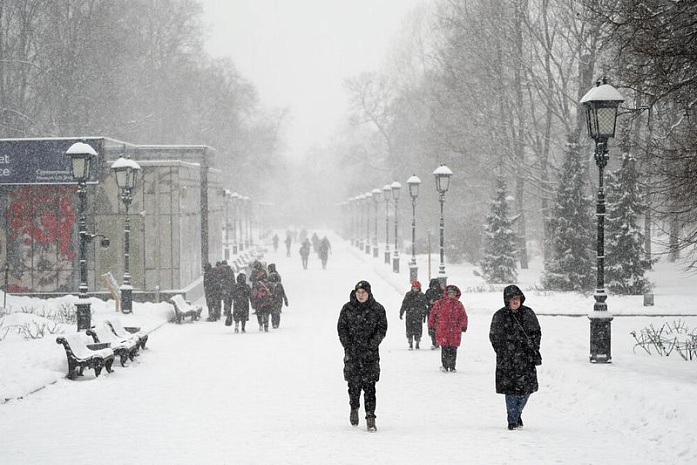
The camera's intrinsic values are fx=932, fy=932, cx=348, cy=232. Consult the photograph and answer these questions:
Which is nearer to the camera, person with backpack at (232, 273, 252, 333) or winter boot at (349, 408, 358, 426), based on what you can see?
winter boot at (349, 408, 358, 426)

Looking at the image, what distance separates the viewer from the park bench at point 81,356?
14.1 m

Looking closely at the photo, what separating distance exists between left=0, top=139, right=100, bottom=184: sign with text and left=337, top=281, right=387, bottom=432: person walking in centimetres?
1888

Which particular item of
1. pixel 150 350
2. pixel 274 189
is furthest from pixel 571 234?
pixel 274 189

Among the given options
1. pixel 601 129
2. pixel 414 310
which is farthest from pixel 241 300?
pixel 601 129

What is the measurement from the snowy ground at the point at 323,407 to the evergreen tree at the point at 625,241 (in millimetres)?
7823

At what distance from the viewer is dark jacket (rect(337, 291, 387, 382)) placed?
10133 mm

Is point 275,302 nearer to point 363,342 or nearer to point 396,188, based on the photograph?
point 363,342

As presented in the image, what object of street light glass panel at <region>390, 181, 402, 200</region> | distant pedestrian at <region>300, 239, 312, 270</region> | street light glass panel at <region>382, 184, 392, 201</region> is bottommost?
distant pedestrian at <region>300, 239, 312, 270</region>

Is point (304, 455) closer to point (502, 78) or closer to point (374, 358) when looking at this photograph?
point (374, 358)

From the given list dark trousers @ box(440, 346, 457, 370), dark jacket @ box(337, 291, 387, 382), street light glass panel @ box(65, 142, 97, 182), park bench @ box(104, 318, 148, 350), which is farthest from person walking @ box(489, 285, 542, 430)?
street light glass panel @ box(65, 142, 97, 182)

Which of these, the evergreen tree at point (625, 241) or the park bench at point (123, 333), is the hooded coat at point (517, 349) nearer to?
the park bench at point (123, 333)

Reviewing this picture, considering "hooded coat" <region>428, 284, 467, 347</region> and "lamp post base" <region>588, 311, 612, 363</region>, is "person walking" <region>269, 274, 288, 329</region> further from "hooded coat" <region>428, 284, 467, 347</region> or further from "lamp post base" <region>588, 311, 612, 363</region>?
"lamp post base" <region>588, 311, 612, 363</region>

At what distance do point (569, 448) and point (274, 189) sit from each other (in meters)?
157

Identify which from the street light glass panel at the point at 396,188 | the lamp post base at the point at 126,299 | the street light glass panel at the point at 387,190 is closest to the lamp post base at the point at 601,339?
the lamp post base at the point at 126,299
